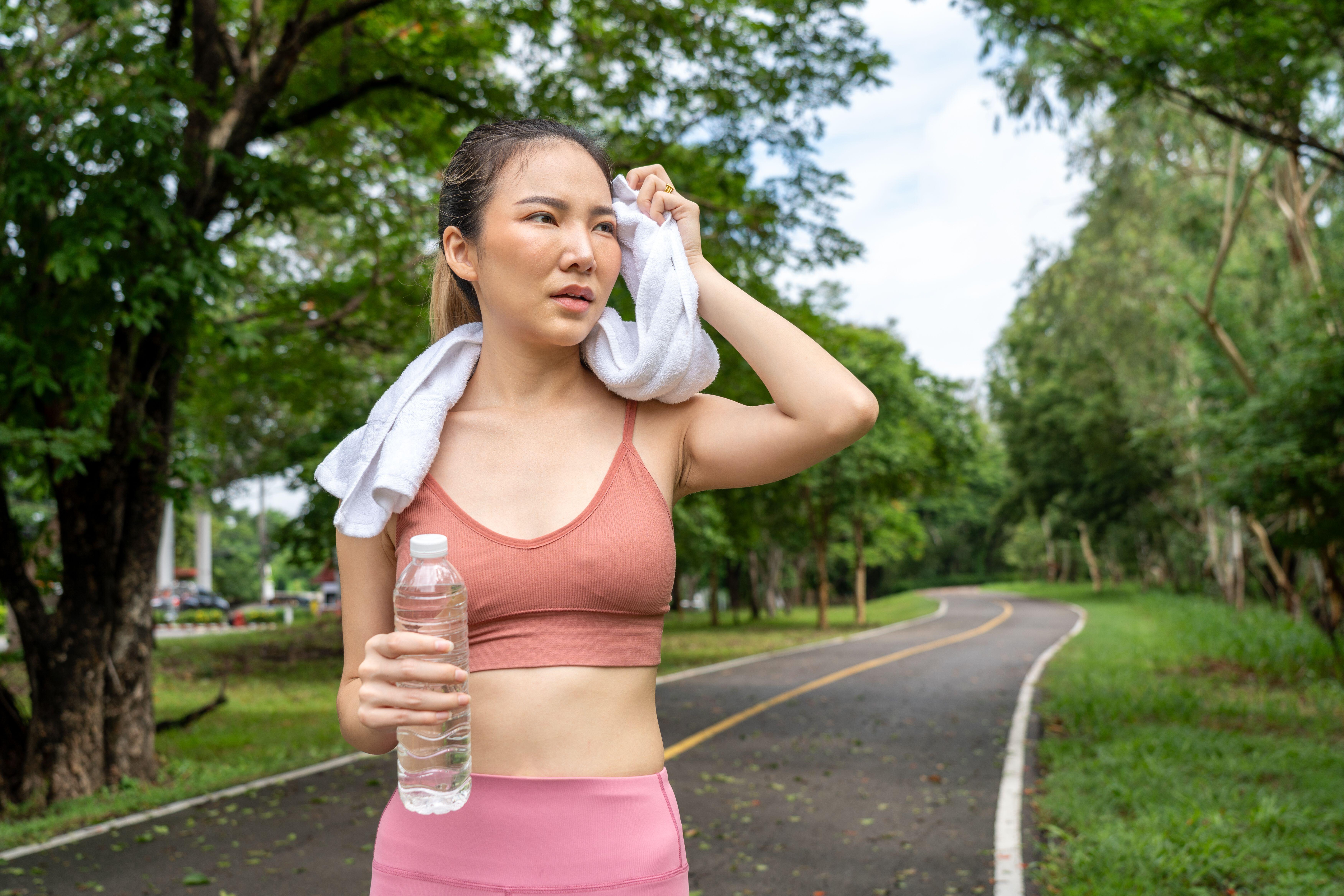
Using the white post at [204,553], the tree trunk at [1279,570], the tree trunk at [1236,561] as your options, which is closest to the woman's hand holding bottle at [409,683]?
the tree trunk at [1279,570]

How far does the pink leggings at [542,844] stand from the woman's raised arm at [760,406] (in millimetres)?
584

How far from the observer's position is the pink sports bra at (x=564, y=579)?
1794 millimetres

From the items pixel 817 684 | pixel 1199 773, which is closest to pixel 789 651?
pixel 817 684

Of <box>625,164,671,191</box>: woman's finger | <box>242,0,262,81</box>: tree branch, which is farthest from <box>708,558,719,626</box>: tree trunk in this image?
<box>625,164,671,191</box>: woman's finger

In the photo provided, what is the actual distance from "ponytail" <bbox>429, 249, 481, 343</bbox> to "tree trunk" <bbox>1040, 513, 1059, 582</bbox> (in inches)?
2310

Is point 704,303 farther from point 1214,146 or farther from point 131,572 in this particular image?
point 1214,146

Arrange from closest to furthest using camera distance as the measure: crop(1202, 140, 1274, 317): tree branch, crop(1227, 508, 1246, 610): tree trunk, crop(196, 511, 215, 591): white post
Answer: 1. crop(1202, 140, 1274, 317): tree branch
2. crop(1227, 508, 1246, 610): tree trunk
3. crop(196, 511, 215, 591): white post

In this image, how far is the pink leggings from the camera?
1.78 metres

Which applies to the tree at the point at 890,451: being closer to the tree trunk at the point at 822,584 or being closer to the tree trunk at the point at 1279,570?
the tree trunk at the point at 822,584

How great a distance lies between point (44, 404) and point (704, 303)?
7.88 metres

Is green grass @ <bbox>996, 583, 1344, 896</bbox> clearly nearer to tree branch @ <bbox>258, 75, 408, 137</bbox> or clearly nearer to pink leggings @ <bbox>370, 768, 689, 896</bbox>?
pink leggings @ <bbox>370, 768, 689, 896</bbox>

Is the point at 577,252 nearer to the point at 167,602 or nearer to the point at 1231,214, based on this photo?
the point at 1231,214

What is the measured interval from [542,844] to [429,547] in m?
0.57

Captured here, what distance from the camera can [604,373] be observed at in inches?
78.5
